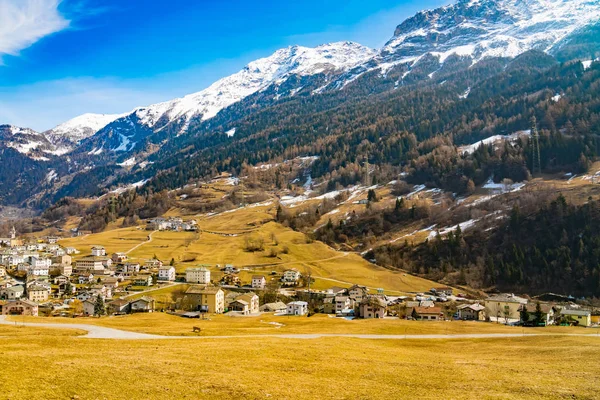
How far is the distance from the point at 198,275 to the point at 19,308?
55060 mm

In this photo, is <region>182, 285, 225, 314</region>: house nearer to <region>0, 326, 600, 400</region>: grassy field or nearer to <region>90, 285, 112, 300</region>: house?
<region>90, 285, 112, 300</region>: house

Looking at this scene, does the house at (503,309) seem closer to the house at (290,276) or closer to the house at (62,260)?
the house at (290,276)

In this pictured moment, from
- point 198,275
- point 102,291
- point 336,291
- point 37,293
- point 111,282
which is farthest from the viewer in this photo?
point 198,275

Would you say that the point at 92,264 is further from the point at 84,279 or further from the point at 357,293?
the point at 357,293

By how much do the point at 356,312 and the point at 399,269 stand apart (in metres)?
64.9

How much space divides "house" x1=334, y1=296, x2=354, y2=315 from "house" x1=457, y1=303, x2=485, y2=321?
26870 millimetres

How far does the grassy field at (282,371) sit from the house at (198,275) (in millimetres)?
94848

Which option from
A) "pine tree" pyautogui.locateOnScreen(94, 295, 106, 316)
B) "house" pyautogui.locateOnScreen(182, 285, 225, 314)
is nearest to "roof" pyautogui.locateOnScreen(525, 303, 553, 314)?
"house" pyautogui.locateOnScreen(182, 285, 225, 314)

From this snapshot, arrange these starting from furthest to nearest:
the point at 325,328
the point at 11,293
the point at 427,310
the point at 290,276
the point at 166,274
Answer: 1. the point at 290,276
2. the point at 166,274
3. the point at 11,293
4. the point at 427,310
5. the point at 325,328

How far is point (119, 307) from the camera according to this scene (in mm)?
109125

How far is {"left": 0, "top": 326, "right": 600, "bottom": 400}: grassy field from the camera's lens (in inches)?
1097

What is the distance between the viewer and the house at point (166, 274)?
14750 cm

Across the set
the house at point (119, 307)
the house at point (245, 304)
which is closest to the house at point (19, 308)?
the house at point (119, 307)

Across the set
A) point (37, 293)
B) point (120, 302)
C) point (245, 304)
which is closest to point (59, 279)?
point (37, 293)
